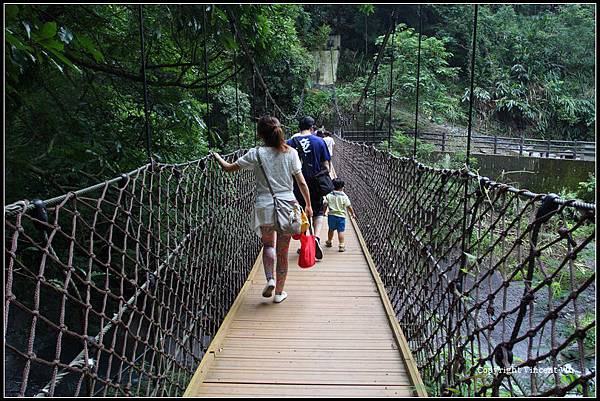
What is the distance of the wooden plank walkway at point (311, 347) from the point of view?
1.35 metres

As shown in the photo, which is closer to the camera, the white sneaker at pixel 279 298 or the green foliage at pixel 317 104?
the white sneaker at pixel 279 298

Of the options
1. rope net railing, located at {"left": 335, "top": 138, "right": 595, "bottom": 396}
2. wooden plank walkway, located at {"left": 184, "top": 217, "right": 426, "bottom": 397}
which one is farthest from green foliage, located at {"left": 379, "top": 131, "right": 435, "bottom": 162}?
wooden plank walkway, located at {"left": 184, "top": 217, "right": 426, "bottom": 397}

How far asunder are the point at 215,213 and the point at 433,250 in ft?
2.96

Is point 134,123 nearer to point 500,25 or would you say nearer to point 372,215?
point 372,215

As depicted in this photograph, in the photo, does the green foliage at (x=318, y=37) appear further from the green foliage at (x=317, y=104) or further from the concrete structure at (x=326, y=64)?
the green foliage at (x=317, y=104)

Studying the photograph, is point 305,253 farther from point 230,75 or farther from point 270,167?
point 230,75

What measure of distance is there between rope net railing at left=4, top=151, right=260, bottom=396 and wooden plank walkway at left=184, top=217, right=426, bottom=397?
0.34ft

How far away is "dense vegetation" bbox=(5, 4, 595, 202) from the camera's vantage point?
2141 mm

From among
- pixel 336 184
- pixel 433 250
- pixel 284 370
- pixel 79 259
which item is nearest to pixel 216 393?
pixel 284 370

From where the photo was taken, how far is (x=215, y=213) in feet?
6.19

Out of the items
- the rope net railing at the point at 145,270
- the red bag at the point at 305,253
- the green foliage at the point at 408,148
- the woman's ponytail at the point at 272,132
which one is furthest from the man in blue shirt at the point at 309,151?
the green foliage at the point at 408,148

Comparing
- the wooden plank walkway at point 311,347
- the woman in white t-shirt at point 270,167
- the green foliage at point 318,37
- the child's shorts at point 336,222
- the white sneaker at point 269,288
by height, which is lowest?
the wooden plank walkway at point 311,347

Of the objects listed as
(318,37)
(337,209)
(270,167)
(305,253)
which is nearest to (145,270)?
(270,167)

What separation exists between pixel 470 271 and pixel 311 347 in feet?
2.22
